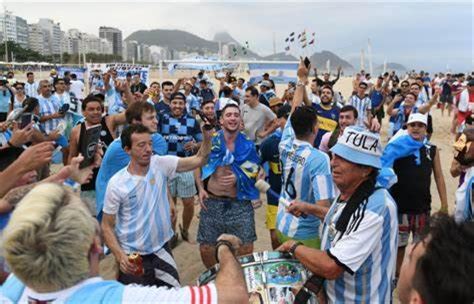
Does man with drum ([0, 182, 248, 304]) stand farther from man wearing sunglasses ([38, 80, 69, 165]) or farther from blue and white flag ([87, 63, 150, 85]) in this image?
blue and white flag ([87, 63, 150, 85])

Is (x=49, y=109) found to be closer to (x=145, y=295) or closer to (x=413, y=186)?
(x=413, y=186)

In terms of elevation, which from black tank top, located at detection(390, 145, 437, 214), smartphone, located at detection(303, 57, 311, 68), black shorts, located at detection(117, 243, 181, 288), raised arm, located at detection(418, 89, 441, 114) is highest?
Result: smartphone, located at detection(303, 57, 311, 68)

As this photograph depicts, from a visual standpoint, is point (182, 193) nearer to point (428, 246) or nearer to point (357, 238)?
point (357, 238)

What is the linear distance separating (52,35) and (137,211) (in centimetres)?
14167

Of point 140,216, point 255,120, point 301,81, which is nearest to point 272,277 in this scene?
point 140,216

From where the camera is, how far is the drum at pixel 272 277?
8.70ft

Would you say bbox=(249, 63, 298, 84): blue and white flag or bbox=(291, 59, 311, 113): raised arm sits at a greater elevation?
bbox=(249, 63, 298, 84): blue and white flag

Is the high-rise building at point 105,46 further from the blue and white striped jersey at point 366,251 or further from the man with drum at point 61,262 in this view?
the man with drum at point 61,262

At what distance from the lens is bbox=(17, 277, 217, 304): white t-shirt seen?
155 centimetres

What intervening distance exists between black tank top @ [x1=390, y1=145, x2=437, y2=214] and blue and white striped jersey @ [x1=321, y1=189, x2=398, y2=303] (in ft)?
7.77

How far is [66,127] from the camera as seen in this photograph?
27.6 feet

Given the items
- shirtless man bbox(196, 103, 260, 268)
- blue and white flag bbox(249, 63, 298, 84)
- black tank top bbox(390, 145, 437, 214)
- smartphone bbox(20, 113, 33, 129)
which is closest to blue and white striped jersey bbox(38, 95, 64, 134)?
smartphone bbox(20, 113, 33, 129)

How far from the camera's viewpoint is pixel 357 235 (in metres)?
2.36

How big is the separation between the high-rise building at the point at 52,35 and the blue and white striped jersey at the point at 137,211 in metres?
135
